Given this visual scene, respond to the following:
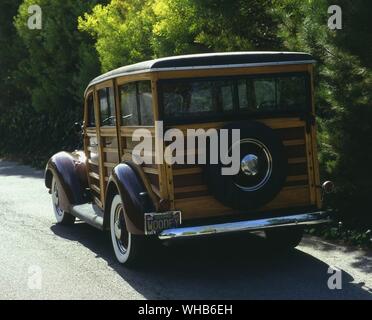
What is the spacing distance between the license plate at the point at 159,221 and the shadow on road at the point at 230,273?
0.52 metres

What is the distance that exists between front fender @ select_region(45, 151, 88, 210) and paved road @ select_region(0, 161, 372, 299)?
1.57ft

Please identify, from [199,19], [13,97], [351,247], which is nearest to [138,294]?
[351,247]

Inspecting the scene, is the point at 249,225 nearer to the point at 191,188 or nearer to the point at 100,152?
the point at 191,188

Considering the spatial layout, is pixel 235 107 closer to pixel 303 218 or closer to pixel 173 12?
pixel 303 218

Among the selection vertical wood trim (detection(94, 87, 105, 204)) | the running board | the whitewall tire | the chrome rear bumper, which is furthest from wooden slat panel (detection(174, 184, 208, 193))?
vertical wood trim (detection(94, 87, 105, 204))

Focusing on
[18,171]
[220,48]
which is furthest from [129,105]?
[18,171]

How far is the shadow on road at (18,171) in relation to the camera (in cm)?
1462

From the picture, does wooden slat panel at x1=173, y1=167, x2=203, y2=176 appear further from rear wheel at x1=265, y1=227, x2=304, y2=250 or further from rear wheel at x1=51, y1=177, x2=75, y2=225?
rear wheel at x1=51, y1=177, x2=75, y2=225

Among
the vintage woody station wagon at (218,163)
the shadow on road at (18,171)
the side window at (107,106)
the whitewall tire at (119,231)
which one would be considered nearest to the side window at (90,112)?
the side window at (107,106)

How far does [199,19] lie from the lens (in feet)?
30.7

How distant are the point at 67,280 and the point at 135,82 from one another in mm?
1970

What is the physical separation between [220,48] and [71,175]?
9.47ft

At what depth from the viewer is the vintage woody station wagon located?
5500 mm

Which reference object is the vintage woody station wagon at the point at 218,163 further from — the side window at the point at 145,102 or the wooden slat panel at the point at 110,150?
the wooden slat panel at the point at 110,150
